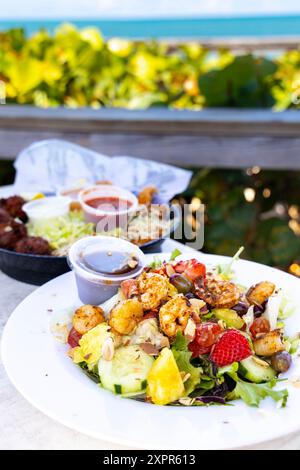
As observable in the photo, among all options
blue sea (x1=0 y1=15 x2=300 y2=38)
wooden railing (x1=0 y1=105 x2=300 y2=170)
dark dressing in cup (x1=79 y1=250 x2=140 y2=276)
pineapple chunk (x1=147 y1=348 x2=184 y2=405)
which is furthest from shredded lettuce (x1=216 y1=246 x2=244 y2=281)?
blue sea (x1=0 y1=15 x2=300 y2=38)

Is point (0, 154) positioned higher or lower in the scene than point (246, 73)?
lower

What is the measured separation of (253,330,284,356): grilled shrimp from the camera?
149 cm

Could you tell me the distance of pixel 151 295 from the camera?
60.5 inches

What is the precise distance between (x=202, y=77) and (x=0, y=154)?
1.36 metres

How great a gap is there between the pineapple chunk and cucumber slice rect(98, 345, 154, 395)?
0.08ft

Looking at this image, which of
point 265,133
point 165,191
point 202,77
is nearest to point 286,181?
point 265,133

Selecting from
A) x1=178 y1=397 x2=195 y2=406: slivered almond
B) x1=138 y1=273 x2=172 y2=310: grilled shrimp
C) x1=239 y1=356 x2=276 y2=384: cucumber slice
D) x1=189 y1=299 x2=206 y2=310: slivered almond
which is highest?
x1=138 y1=273 x2=172 y2=310: grilled shrimp

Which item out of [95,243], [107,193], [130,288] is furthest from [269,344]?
[107,193]

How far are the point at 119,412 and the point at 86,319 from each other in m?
0.35

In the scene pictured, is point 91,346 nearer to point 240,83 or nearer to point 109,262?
point 109,262

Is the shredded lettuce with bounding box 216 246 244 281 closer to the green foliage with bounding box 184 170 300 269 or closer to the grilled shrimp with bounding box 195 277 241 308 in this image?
the grilled shrimp with bounding box 195 277 241 308

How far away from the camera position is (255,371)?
1.42 meters

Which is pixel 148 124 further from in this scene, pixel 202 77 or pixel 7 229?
pixel 7 229

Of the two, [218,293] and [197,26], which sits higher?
[197,26]
